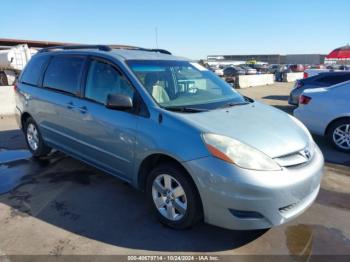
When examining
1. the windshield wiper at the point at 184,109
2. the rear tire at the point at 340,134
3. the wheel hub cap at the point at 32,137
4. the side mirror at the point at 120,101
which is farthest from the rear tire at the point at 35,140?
the rear tire at the point at 340,134

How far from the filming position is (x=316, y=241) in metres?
3.19

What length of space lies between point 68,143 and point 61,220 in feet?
4.40

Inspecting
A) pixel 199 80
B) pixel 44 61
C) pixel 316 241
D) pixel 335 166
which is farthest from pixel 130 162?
pixel 335 166

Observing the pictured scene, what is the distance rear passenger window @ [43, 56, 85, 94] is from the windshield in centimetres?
98

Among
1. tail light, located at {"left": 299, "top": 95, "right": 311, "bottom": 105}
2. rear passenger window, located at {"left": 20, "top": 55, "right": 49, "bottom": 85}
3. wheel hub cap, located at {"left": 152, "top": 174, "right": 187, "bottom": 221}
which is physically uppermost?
rear passenger window, located at {"left": 20, "top": 55, "right": 49, "bottom": 85}

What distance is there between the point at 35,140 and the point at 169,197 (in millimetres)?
3257

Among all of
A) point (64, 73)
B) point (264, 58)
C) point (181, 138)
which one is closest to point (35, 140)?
point (64, 73)

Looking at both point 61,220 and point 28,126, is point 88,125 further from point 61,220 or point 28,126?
point 28,126

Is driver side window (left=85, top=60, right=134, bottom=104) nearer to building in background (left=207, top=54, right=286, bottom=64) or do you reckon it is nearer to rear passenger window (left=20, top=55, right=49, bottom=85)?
rear passenger window (left=20, top=55, right=49, bottom=85)

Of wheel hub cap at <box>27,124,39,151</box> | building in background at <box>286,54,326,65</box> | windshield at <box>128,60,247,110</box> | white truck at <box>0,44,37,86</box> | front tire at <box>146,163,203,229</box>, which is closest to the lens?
front tire at <box>146,163,203,229</box>

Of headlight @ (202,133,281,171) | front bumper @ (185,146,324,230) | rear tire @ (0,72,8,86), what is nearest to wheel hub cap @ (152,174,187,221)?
front bumper @ (185,146,324,230)

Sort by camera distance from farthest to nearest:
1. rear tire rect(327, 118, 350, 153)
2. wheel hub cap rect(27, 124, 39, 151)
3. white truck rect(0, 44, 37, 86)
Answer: white truck rect(0, 44, 37, 86) → rear tire rect(327, 118, 350, 153) → wheel hub cap rect(27, 124, 39, 151)

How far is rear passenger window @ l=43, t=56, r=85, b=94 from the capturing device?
4.37m

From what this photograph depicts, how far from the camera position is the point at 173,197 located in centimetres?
324
